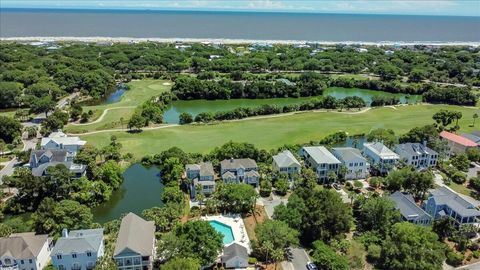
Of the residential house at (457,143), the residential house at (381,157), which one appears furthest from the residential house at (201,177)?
the residential house at (457,143)

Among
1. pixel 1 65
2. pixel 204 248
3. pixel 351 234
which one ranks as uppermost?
pixel 1 65

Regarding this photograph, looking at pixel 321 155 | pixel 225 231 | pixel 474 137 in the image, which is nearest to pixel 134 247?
pixel 225 231

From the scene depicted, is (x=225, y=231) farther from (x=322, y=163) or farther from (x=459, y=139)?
(x=459, y=139)

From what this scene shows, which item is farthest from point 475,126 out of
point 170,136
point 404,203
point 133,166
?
point 133,166

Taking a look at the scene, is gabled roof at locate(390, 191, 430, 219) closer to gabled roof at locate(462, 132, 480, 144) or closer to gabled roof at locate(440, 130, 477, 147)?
gabled roof at locate(440, 130, 477, 147)

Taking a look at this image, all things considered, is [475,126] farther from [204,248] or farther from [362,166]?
[204,248]

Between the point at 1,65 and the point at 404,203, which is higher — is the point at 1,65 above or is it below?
above

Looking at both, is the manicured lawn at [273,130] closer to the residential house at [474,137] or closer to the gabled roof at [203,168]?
the residential house at [474,137]
